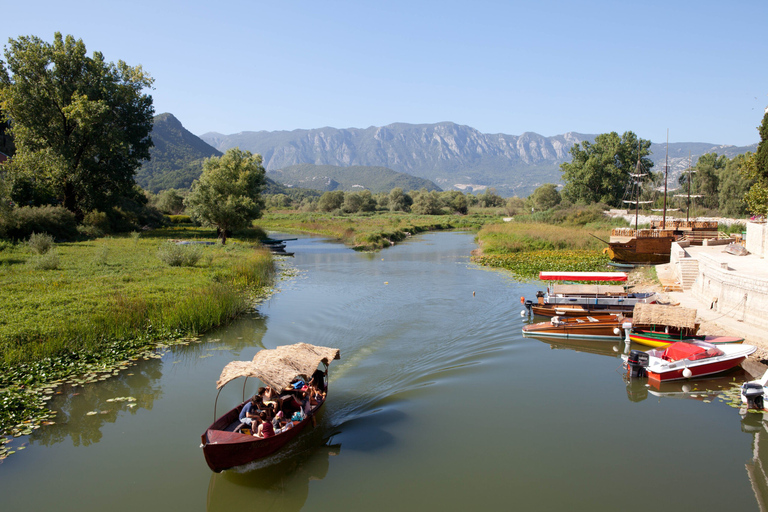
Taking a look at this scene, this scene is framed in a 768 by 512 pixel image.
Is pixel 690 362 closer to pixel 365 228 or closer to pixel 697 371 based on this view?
pixel 697 371

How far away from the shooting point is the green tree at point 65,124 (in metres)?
36.6

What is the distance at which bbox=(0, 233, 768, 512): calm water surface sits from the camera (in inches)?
344

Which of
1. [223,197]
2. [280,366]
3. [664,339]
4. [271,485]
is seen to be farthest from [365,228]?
[271,485]

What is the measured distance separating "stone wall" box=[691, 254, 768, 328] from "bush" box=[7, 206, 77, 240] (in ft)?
126

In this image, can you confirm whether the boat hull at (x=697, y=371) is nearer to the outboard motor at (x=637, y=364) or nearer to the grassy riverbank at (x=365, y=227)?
the outboard motor at (x=637, y=364)

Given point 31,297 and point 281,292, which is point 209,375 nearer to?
point 31,297

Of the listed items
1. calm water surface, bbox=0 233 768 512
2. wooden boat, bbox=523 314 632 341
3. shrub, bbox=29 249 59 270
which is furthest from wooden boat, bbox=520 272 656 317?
shrub, bbox=29 249 59 270

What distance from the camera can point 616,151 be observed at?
75562 mm

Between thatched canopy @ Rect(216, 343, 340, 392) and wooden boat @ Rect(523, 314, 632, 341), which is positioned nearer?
thatched canopy @ Rect(216, 343, 340, 392)

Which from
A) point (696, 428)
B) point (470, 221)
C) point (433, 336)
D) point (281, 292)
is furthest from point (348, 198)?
point (696, 428)

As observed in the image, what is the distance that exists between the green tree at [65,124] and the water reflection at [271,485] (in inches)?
1445

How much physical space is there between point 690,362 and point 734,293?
17.3 ft

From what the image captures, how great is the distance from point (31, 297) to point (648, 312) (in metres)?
22.0

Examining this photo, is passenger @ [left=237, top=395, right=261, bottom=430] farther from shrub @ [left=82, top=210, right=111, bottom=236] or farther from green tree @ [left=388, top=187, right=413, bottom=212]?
green tree @ [left=388, top=187, right=413, bottom=212]
